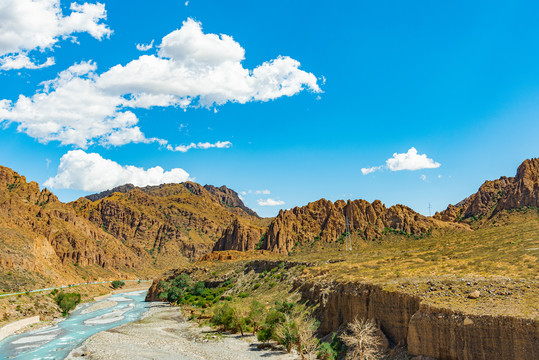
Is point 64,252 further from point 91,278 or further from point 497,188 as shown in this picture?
point 497,188

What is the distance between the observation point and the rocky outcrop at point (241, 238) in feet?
529

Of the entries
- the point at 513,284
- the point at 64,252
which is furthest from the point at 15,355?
the point at 64,252

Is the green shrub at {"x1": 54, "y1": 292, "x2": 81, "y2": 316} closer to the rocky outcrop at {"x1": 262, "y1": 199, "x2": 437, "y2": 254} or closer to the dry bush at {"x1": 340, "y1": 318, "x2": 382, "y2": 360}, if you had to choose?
the rocky outcrop at {"x1": 262, "y1": 199, "x2": 437, "y2": 254}

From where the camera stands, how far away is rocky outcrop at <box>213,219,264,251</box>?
529 feet

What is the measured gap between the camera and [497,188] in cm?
15400

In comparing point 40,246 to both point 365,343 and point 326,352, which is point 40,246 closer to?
point 326,352

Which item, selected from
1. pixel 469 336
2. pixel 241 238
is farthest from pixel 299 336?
pixel 241 238

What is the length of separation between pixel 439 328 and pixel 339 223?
405ft

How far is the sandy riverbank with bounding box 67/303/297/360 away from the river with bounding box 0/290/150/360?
3.56 metres

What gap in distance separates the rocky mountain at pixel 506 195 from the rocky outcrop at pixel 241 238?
8042 centimetres

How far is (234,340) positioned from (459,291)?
116 ft

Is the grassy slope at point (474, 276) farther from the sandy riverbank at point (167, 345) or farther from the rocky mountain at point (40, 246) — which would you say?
the rocky mountain at point (40, 246)

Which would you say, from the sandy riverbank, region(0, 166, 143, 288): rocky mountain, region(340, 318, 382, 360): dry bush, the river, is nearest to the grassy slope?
region(340, 318, 382, 360): dry bush

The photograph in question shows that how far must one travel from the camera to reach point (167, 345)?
55.8 meters
